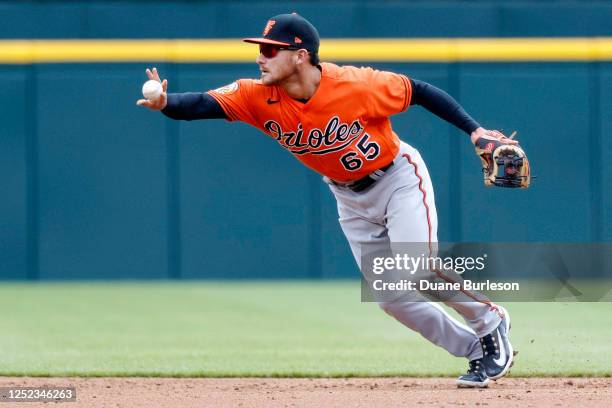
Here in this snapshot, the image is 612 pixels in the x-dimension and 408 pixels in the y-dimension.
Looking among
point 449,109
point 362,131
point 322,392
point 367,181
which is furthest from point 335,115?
point 322,392

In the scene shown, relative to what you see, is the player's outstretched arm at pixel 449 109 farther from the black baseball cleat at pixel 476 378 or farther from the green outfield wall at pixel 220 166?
the green outfield wall at pixel 220 166

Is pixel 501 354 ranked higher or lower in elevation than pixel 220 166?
lower

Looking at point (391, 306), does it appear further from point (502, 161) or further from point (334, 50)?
point (334, 50)

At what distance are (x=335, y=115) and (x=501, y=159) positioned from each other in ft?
2.31

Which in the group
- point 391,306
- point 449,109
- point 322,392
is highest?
point 449,109

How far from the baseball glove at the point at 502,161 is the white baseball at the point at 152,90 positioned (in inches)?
52.0

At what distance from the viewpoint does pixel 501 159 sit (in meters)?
5.07

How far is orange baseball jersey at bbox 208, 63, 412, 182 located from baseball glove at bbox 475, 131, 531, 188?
38 centimetres

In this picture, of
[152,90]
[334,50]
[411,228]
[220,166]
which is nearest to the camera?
[152,90]

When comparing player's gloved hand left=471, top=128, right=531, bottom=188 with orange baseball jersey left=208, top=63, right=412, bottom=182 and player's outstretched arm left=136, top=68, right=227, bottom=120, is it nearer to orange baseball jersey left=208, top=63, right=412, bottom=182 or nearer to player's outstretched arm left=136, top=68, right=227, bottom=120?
orange baseball jersey left=208, top=63, right=412, bottom=182

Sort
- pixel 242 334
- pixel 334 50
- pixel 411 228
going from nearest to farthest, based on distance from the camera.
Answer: pixel 411 228, pixel 242 334, pixel 334 50

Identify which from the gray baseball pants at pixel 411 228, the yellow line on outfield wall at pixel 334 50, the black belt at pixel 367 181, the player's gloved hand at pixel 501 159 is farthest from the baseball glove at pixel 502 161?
the yellow line on outfield wall at pixel 334 50

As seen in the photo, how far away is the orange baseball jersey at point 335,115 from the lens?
508 cm

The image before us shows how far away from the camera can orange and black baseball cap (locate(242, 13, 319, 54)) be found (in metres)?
5.08
